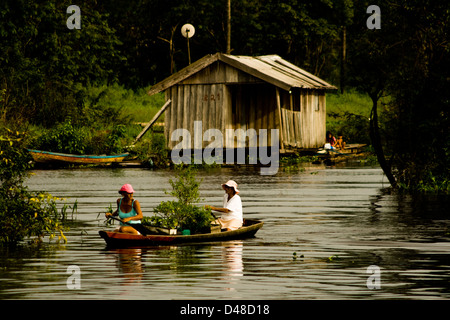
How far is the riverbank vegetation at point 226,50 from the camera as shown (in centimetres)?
2438

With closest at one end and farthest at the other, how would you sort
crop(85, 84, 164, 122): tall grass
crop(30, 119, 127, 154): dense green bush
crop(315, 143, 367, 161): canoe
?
crop(30, 119, 127, 154): dense green bush, crop(315, 143, 367, 161): canoe, crop(85, 84, 164, 122): tall grass

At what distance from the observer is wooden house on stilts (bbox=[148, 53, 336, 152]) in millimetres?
36469

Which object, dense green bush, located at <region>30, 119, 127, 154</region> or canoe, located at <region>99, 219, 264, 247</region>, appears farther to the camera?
dense green bush, located at <region>30, 119, 127, 154</region>

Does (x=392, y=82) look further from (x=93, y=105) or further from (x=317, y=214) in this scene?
(x=93, y=105)

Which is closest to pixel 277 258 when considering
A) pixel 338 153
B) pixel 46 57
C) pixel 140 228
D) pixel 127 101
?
pixel 140 228

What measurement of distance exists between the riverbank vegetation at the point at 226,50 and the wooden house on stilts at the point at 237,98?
2338mm

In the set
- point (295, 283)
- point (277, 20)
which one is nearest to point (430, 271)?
point (295, 283)

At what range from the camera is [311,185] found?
28641 millimetres

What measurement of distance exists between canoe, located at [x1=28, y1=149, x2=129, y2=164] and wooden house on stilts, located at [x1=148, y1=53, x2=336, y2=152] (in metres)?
3.00

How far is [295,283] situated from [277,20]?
145 ft

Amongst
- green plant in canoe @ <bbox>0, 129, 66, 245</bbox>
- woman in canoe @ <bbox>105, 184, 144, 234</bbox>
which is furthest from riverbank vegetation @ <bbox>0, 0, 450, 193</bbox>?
woman in canoe @ <bbox>105, 184, 144, 234</bbox>

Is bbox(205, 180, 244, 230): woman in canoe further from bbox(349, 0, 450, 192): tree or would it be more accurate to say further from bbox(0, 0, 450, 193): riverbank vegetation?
bbox(349, 0, 450, 192): tree

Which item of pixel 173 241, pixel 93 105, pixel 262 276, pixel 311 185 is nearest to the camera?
pixel 262 276

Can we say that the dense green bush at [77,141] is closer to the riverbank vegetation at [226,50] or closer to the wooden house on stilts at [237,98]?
the riverbank vegetation at [226,50]
